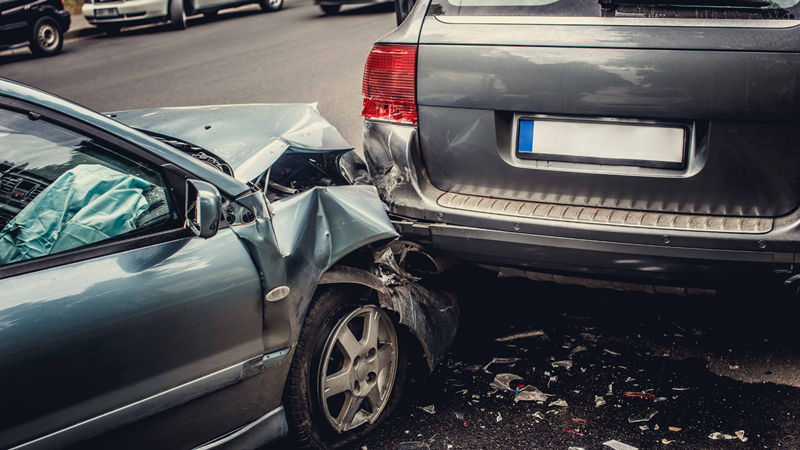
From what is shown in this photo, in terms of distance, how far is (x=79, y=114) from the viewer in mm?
2055

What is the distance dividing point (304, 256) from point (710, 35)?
166 cm

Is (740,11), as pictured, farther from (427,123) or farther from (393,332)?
(393,332)

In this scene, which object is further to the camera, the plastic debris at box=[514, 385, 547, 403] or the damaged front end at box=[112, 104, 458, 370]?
the plastic debris at box=[514, 385, 547, 403]

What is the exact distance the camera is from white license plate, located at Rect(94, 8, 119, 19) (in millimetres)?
13758

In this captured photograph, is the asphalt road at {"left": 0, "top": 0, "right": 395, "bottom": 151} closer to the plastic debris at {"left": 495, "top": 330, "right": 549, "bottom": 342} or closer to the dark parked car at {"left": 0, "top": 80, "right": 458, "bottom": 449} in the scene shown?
the plastic debris at {"left": 495, "top": 330, "right": 549, "bottom": 342}

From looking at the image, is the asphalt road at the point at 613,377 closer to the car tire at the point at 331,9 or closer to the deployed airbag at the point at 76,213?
the deployed airbag at the point at 76,213

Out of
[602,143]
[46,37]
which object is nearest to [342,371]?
[602,143]

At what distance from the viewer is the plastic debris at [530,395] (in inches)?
115

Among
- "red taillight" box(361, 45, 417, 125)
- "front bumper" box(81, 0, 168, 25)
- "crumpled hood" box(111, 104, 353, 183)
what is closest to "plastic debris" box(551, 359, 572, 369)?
"red taillight" box(361, 45, 417, 125)

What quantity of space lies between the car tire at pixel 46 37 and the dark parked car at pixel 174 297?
11.1 meters

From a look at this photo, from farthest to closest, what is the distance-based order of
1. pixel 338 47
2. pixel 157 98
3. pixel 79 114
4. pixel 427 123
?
1. pixel 338 47
2. pixel 157 98
3. pixel 427 123
4. pixel 79 114

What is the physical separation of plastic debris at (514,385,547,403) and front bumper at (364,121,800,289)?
0.52m

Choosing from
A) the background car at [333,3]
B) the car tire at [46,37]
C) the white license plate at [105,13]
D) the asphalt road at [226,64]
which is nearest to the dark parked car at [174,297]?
the asphalt road at [226,64]

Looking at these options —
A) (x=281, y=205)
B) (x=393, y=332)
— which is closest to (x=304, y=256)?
(x=281, y=205)
